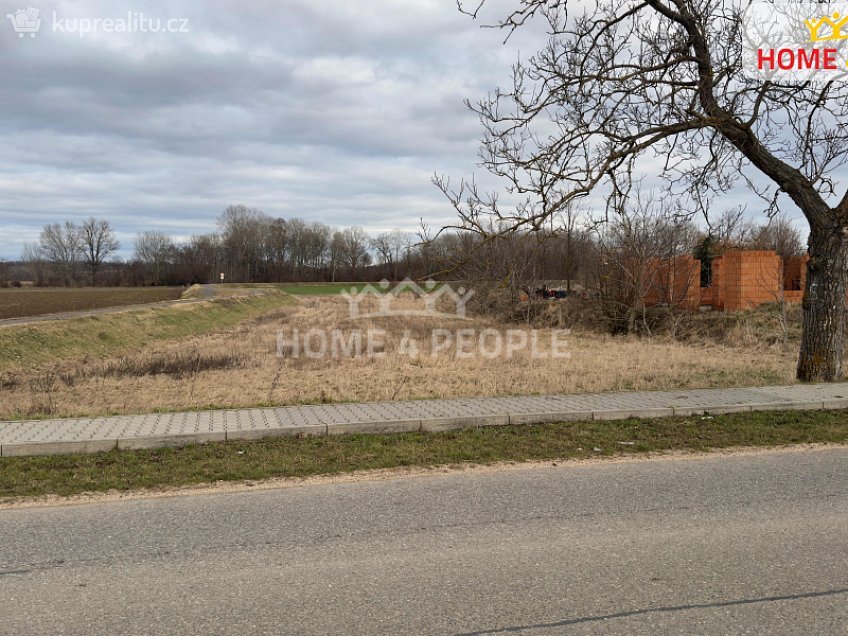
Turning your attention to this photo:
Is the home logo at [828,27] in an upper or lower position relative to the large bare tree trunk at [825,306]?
upper

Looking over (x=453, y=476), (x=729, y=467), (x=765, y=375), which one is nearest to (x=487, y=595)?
(x=453, y=476)

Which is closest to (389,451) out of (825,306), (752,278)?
(825,306)

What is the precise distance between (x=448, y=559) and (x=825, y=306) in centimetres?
1007

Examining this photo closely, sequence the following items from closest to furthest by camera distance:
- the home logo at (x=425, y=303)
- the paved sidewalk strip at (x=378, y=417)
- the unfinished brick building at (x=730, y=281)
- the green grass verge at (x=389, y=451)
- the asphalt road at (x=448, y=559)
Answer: the asphalt road at (x=448, y=559), the green grass verge at (x=389, y=451), the paved sidewalk strip at (x=378, y=417), the unfinished brick building at (x=730, y=281), the home logo at (x=425, y=303)

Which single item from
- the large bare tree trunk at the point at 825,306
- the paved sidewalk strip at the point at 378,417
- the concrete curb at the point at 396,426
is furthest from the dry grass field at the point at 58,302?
the large bare tree trunk at the point at 825,306

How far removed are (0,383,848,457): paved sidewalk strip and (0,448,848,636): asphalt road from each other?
2.16 m

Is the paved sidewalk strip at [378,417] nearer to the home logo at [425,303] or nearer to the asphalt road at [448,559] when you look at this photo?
the asphalt road at [448,559]

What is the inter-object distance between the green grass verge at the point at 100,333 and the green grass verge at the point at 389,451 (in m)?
13.1

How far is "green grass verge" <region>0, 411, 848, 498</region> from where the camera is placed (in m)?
6.27

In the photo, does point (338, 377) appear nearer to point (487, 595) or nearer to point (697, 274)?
point (487, 595)

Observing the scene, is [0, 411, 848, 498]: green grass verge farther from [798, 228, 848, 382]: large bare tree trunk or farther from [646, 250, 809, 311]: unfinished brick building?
[646, 250, 809, 311]: unfinished brick building

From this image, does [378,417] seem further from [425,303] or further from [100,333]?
[425,303]

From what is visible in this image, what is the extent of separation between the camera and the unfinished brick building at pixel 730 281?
2686 cm

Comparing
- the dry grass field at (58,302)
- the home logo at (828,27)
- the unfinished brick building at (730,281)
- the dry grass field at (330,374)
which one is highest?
the home logo at (828,27)
